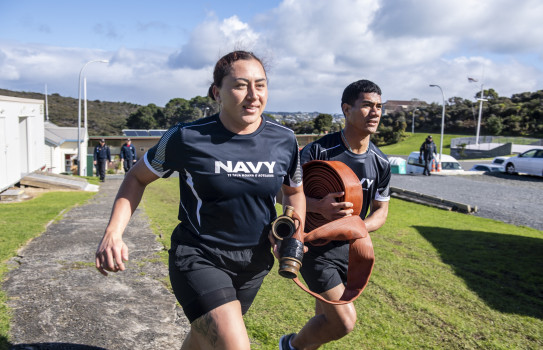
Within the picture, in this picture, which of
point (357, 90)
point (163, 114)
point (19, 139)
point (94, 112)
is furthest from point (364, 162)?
point (94, 112)

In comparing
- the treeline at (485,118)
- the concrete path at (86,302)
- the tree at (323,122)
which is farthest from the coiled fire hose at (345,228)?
the treeline at (485,118)

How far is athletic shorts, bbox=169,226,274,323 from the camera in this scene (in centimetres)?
261

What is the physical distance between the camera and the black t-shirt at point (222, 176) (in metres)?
2.76

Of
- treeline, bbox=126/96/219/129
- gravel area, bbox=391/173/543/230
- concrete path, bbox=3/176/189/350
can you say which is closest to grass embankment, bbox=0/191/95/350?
concrete path, bbox=3/176/189/350

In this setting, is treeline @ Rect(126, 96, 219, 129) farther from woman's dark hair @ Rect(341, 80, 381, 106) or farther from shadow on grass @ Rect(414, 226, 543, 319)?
woman's dark hair @ Rect(341, 80, 381, 106)

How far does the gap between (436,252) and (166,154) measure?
276 inches

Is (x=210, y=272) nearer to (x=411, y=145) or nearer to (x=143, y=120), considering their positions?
(x=411, y=145)

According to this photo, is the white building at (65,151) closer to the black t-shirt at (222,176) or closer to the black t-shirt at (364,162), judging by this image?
the black t-shirt at (364,162)

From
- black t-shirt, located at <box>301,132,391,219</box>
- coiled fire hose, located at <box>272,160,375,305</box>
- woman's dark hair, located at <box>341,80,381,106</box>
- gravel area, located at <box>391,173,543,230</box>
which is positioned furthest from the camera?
gravel area, located at <box>391,173,543,230</box>

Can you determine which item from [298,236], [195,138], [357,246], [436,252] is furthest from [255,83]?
[436,252]

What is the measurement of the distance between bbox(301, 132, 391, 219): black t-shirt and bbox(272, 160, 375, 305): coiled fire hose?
0.43 meters

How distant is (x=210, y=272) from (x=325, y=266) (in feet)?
4.11

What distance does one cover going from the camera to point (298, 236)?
287 cm

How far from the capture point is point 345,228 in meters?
3.09
